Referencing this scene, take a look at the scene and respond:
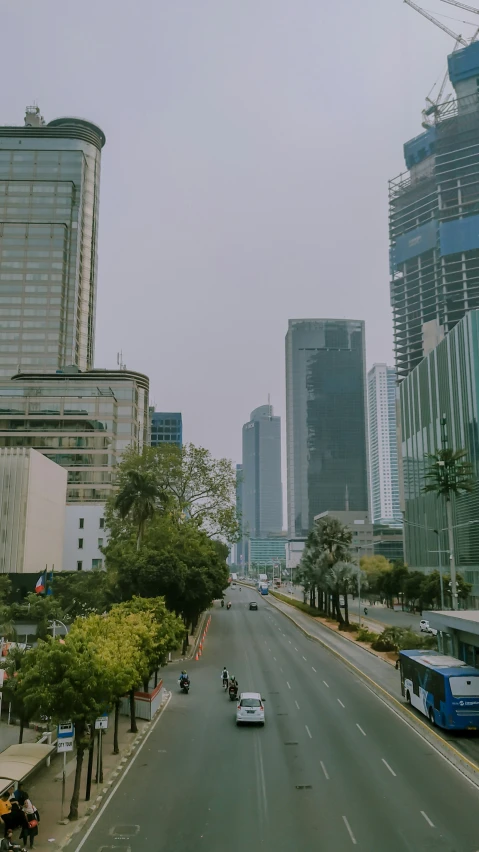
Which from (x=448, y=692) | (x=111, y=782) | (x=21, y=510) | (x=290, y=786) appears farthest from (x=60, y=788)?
(x=21, y=510)

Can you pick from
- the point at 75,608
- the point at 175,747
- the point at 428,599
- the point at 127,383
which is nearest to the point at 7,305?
the point at 127,383

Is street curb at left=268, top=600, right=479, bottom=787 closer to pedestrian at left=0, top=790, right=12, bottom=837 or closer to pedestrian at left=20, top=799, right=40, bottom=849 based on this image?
pedestrian at left=20, top=799, right=40, bottom=849

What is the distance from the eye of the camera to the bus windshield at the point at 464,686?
30984 mm

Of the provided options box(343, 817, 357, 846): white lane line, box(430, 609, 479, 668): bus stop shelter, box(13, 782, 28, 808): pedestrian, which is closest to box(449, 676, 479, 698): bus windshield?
box(430, 609, 479, 668): bus stop shelter

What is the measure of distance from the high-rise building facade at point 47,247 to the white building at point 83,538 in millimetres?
61667

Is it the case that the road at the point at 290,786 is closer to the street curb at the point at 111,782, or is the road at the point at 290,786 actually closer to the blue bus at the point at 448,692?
the street curb at the point at 111,782

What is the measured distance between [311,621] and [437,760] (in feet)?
204

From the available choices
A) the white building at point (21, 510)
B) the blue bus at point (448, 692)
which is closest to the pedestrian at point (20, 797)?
the blue bus at point (448, 692)

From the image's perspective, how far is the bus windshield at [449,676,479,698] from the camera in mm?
30984

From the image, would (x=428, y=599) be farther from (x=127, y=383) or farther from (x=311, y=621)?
(x=127, y=383)

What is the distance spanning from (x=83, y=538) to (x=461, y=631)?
74129mm

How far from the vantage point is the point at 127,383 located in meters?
133

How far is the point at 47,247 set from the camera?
157 meters

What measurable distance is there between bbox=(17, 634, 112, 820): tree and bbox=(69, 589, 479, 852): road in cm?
283
